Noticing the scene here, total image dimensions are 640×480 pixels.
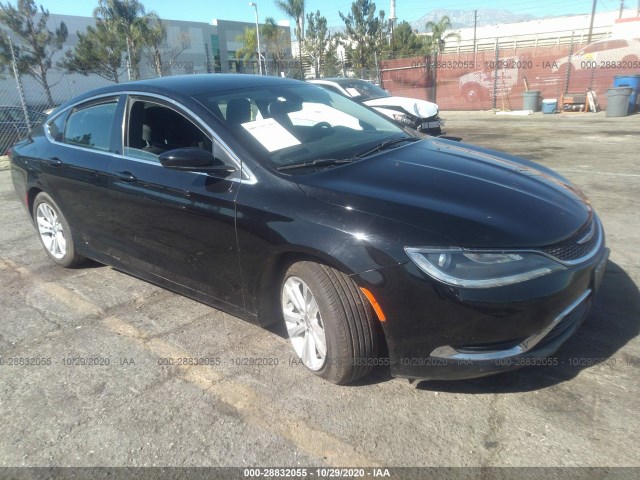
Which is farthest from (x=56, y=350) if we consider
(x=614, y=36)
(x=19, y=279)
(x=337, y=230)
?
(x=614, y=36)

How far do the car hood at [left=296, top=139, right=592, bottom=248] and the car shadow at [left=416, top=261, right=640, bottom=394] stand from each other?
0.77m

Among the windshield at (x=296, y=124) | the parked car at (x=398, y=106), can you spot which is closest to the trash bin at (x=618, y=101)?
the parked car at (x=398, y=106)

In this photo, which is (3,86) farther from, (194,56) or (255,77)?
(255,77)

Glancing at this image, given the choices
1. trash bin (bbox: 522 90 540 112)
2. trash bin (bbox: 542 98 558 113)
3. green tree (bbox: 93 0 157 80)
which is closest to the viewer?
trash bin (bbox: 542 98 558 113)

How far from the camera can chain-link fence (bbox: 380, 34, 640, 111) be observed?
17734 mm

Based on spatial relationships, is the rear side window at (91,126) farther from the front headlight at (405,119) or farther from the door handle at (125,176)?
the front headlight at (405,119)

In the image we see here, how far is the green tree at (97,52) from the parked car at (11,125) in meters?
24.0

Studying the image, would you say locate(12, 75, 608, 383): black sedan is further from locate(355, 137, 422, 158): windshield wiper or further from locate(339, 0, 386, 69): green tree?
locate(339, 0, 386, 69): green tree

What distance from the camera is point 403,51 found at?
123 feet

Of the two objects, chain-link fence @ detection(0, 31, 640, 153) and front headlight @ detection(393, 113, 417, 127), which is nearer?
front headlight @ detection(393, 113, 417, 127)

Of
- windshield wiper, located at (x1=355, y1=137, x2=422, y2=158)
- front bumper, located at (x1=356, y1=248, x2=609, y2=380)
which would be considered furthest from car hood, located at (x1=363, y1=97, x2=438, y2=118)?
front bumper, located at (x1=356, y1=248, x2=609, y2=380)

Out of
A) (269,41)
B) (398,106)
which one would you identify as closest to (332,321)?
(398,106)

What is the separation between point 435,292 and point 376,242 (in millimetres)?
356

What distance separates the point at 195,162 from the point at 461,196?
59.4 inches
